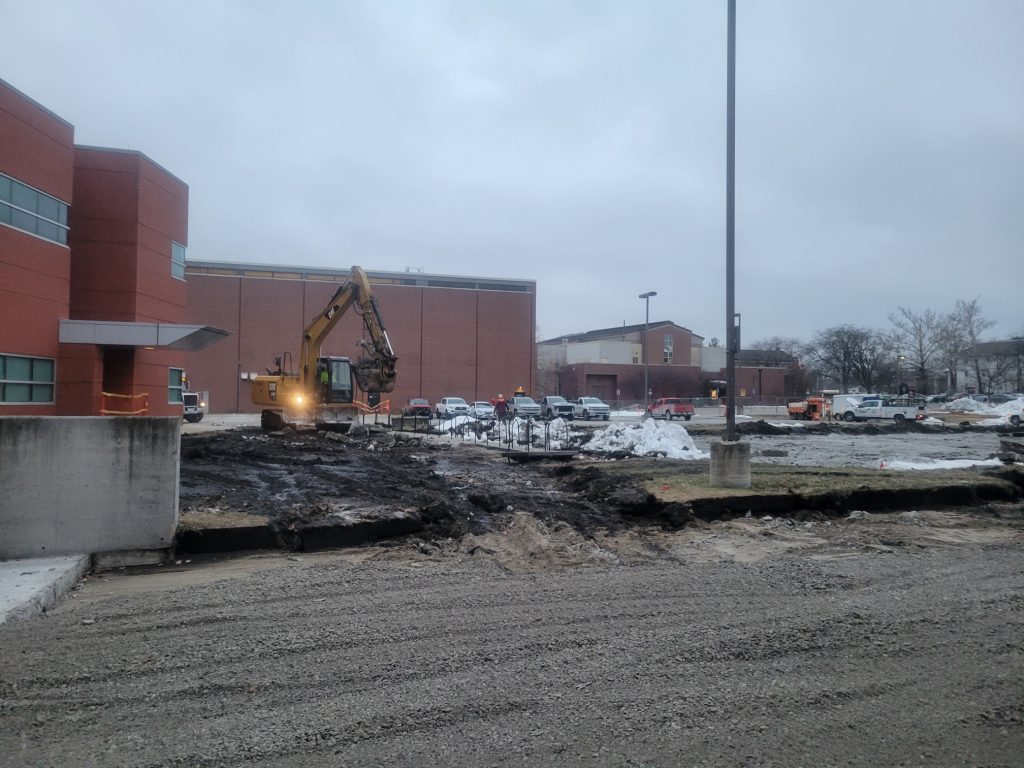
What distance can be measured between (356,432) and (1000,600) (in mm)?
23375

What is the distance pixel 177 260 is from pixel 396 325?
1603 inches

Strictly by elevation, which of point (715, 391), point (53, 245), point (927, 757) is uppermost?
point (53, 245)

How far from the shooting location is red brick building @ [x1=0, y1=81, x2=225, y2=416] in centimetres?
1886

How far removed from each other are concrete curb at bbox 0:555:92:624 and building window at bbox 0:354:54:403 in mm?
14044

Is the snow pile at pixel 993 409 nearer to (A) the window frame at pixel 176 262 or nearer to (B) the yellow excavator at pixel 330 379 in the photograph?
(B) the yellow excavator at pixel 330 379

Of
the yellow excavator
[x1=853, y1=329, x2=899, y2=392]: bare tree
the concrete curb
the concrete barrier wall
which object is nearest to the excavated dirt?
the concrete barrier wall

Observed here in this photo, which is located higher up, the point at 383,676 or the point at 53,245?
the point at 53,245

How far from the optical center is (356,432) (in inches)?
1081

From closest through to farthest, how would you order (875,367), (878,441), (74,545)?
1. (74,545)
2. (878,441)
3. (875,367)

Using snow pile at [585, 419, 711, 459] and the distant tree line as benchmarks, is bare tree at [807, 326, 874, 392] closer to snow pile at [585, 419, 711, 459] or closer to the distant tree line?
the distant tree line

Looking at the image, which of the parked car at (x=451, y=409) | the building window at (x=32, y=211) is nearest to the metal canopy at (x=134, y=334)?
the building window at (x=32, y=211)

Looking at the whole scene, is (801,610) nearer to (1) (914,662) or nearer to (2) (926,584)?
(1) (914,662)

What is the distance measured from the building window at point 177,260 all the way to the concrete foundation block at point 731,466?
2262cm

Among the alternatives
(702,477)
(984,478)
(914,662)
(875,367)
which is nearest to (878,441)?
(984,478)
